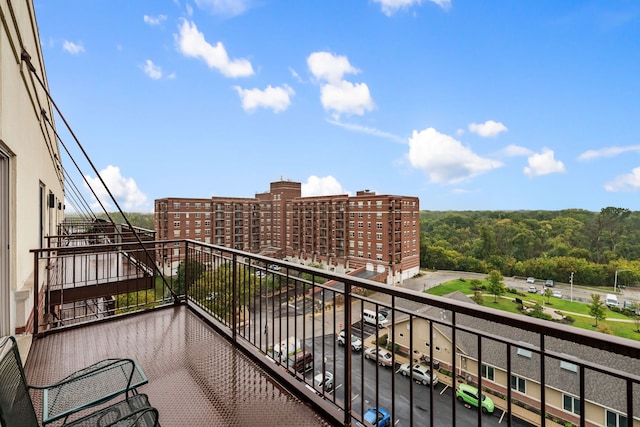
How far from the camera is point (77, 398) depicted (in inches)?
59.9

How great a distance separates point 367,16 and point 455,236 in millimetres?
38423

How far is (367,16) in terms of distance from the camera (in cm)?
4406

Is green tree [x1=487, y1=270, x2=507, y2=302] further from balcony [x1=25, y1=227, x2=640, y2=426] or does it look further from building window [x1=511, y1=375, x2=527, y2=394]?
balcony [x1=25, y1=227, x2=640, y2=426]

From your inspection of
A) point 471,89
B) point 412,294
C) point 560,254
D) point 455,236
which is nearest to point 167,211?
point 412,294

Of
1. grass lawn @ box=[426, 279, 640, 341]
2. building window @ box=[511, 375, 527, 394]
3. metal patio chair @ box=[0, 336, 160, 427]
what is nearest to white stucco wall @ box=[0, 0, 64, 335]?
metal patio chair @ box=[0, 336, 160, 427]

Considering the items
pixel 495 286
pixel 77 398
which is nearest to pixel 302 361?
pixel 77 398

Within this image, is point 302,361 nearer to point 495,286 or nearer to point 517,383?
point 517,383

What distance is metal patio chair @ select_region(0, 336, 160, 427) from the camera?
1083mm

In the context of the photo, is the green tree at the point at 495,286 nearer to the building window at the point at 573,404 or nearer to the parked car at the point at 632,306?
the parked car at the point at 632,306

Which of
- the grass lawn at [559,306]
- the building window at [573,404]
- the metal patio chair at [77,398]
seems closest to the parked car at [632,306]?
the grass lawn at [559,306]

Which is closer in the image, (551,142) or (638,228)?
(638,228)

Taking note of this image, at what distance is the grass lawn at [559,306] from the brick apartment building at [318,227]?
17.0 ft

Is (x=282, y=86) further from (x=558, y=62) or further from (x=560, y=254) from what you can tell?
(x=558, y=62)

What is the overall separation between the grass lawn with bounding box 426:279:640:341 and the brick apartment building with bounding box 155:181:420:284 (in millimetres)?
5179
